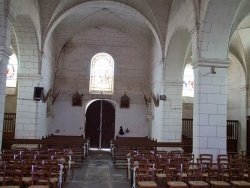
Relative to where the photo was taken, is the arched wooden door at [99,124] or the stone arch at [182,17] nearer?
the stone arch at [182,17]

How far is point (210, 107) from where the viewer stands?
8.72 m

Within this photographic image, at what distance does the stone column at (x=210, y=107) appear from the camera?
28.1 ft

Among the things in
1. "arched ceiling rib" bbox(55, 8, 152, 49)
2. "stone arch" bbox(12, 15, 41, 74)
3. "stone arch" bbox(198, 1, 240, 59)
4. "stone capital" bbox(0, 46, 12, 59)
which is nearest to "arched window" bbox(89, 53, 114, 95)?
"arched ceiling rib" bbox(55, 8, 152, 49)

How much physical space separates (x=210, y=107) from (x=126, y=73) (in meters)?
10.3

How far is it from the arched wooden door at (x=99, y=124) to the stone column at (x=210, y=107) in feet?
33.9

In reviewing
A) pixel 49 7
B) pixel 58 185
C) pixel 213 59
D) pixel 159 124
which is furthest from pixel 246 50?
pixel 58 185

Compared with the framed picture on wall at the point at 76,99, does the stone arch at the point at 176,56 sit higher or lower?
higher

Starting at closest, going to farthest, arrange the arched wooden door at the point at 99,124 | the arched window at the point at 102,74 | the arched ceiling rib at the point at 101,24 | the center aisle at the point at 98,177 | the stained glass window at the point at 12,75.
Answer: the center aisle at the point at 98,177, the arched ceiling rib at the point at 101,24, the stained glass window at the point at 12,75, the arched wooden door at the point at 99,124, the arched window at the point at 102,74

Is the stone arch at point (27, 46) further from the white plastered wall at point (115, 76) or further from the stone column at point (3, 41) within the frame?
the white plastered wall at point (115, 76)

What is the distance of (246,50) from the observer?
15125 millimetres

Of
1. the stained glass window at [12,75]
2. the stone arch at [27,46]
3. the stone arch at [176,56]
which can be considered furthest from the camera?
the stained glass window at [12,75]

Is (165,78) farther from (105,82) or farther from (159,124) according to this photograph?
(105,82)

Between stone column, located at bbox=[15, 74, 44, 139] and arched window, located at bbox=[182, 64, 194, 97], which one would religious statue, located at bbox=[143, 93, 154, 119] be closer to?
arched window, located at bbox=[182, 64, 194, 97]

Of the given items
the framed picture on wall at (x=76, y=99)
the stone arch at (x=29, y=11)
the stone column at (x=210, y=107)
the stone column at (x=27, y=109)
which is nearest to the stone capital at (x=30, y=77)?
the stone column at (x=27, y=109)
